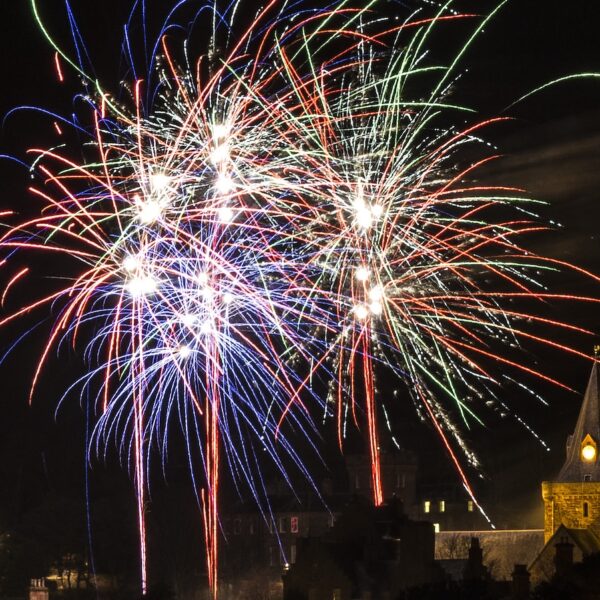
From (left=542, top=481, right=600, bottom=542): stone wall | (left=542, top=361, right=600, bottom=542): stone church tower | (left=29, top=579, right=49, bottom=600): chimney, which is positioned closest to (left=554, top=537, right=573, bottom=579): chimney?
(left=542, top=361, right=600, bottom=542): stone church tower

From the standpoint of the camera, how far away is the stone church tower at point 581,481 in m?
62.1

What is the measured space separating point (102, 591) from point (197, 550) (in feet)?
31.9

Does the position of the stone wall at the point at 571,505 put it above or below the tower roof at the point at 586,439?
below

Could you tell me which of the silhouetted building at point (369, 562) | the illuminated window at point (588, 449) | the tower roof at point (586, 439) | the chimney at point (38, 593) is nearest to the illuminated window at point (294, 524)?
the chimney at point (38, 593)

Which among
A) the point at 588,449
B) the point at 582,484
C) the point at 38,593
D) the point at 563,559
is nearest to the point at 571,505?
the point at 582,484

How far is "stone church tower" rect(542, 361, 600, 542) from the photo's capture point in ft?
204

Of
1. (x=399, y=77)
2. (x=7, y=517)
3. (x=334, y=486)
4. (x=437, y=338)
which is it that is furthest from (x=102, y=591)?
(x=399, y=77)

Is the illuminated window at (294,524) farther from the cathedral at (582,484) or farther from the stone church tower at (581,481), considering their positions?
the stone church tower at (581,481)

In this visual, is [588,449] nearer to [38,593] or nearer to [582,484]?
[582,484]

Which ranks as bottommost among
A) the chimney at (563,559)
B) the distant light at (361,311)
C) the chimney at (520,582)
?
the chimney at (520,582)

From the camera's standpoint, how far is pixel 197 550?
79.9 meters

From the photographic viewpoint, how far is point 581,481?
63.2 metres

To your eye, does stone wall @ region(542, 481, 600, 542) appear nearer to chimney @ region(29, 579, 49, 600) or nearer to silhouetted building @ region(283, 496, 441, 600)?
silhouetted building @ region(283, 496, 441, 600)

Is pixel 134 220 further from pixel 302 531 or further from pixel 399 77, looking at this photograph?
pixel 302 531
